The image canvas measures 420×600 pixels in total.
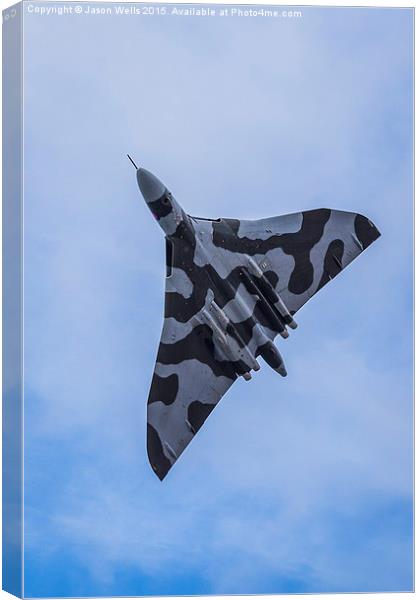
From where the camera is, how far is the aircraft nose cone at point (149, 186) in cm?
2475

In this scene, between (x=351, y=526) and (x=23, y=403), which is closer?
(x=23, y=403)

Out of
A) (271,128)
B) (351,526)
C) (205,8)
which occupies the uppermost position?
(205,8)

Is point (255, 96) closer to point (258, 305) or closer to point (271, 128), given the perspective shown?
point (271, 128)

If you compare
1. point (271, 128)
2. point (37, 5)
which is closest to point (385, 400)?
point (271, 128)

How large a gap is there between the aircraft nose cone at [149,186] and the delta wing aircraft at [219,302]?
0.36m

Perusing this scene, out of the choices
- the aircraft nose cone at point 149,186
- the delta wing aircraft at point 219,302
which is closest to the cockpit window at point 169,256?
the delta wing aircraft at point 219,302

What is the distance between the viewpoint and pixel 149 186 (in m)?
24.8

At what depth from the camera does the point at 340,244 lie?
2744cm

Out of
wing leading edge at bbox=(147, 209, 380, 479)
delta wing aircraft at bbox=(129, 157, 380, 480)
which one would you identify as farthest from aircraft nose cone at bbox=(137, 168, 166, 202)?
wing leading edge at bbox=(147, 209, 380, 479)

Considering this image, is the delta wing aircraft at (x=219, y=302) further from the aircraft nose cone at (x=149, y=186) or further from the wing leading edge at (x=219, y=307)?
the aircraft nose cone at (x=149, y=186)

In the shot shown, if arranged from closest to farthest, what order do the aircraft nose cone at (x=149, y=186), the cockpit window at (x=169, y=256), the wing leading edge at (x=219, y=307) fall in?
the aircraft nose cone at (x=149, y=186) < the cockpit window at (x=169, y=256) < the wing leading edge at (x=219, y=307)

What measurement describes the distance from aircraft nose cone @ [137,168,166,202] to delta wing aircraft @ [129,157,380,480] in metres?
0.36

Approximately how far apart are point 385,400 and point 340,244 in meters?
3.17

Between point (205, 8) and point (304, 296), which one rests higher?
point (205, 8)
